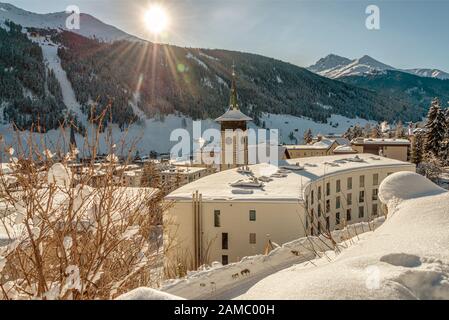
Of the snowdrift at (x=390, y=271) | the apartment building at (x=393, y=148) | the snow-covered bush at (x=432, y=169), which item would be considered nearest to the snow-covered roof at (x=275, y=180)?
the snowdrift at (x=390, y=271)

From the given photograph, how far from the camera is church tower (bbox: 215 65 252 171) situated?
35375mm

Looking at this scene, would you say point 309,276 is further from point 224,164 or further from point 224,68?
point 224,68

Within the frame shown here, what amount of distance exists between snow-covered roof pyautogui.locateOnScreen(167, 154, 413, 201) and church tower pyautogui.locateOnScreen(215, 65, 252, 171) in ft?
20.6

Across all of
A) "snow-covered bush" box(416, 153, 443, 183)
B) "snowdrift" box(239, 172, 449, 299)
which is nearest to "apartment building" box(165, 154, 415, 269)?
"snowdrift" box(239, 172, 449, 299)

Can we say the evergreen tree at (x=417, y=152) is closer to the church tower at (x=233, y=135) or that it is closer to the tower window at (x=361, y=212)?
the tower window at (x=361, y=212)

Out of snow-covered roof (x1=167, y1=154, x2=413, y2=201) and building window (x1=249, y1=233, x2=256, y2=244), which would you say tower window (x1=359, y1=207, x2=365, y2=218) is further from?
building window (x1=249, y1=233, x2=256, y2=244)

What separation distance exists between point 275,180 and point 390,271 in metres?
19.5

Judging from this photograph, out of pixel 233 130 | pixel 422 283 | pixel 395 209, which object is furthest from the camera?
pixel 233 130

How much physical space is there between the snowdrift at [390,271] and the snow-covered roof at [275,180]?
13040 millimetres

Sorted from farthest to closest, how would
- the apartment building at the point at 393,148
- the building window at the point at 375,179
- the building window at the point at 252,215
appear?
the apartment building at the point at 393,148, the building window at the point at 375,179, the building window at the point at 252,215

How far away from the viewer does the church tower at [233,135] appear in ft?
116

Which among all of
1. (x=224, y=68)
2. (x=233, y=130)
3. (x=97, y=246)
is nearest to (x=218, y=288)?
(x=97, y=246)
